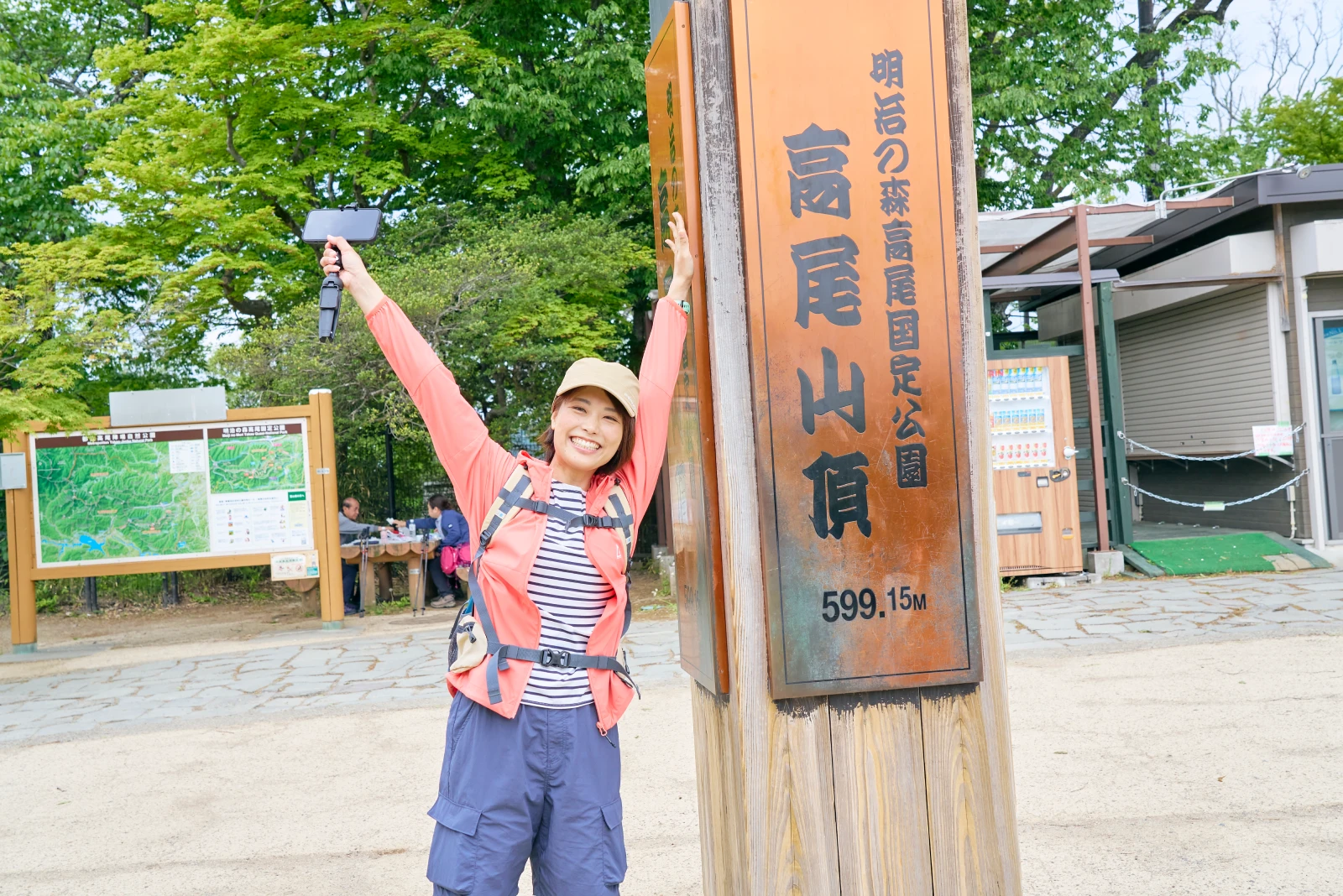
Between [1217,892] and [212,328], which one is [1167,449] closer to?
[1217,892]

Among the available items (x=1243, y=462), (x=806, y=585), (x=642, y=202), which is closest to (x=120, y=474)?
(x=642, y=202)

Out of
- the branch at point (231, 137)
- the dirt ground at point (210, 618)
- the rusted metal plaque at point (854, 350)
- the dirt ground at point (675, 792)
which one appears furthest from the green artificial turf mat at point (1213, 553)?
the branch at point (231, 137)

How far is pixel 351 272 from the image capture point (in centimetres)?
246

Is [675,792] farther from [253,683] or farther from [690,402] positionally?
[253,683]

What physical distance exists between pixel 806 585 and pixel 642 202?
13129 mm

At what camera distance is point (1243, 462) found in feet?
39.6

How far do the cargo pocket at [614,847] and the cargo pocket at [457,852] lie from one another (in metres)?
0.29

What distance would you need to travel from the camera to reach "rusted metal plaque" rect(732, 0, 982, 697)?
2.38 m

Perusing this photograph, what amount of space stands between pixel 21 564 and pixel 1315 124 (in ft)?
69.1

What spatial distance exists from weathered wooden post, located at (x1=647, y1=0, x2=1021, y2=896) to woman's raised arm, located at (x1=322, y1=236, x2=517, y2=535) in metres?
0.52

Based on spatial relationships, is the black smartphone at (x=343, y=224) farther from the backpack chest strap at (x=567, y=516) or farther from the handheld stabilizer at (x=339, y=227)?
the backpack chest strap at (x=567, y=516)

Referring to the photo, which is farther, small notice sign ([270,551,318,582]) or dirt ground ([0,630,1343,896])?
small notice sign ([270,551,318,582])

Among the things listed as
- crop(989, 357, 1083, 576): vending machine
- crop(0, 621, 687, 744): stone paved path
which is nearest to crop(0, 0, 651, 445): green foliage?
crop(0, 621, 687, 744): stone paved path

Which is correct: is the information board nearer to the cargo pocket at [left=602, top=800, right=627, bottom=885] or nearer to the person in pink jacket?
the person in pink jacket
